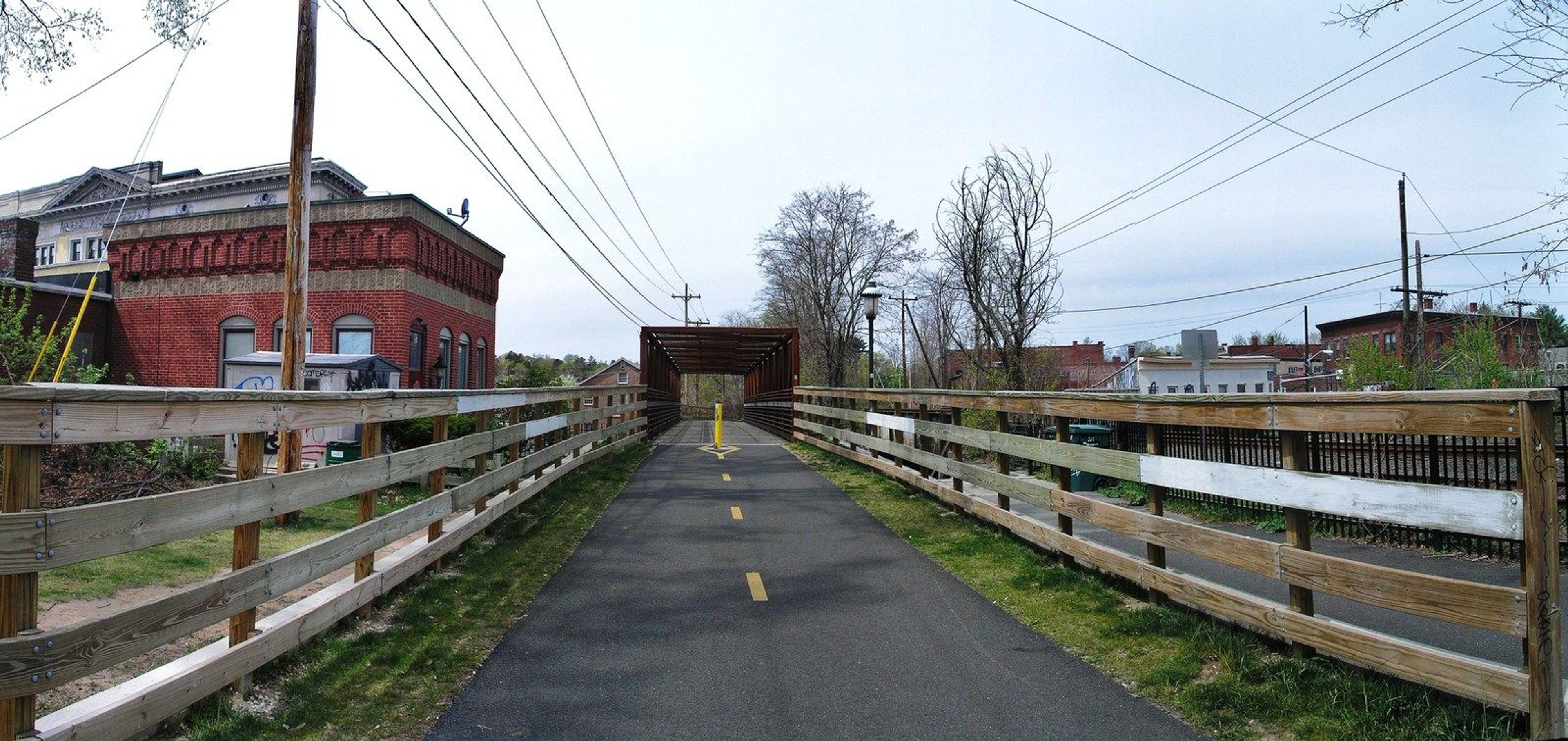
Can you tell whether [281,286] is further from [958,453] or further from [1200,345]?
[1200,345]

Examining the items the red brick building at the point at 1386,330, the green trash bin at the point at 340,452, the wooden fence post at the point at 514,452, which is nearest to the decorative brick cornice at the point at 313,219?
the green trash bin at the point at 340,452

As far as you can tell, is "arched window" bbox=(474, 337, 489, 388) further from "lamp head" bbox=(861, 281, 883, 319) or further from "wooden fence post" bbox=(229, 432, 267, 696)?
"wooden fence post" bbox=(229, 432, 267, 696)

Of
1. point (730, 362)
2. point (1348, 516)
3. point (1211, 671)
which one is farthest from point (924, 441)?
point (730, 362)

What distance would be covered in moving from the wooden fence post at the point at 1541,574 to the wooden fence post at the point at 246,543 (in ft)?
16.6

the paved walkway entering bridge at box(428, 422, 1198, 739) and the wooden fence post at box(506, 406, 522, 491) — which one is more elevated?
the wooden fence post at box(506, 406, 522, 491)

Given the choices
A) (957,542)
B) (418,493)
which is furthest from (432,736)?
(418,493)

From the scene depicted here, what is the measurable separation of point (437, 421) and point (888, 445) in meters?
7.00

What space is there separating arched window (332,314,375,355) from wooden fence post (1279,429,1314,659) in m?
21.4

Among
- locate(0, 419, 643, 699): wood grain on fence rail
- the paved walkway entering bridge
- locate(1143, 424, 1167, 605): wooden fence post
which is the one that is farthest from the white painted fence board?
locate(0, 419, 643, 699): wood grain on fence rail

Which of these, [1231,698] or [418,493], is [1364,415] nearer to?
[1231,698]

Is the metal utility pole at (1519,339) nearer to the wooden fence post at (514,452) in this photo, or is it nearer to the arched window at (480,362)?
the wooden fence post at (514,452)

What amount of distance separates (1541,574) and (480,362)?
28.0m

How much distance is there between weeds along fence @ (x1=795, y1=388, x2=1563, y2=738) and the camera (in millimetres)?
3193

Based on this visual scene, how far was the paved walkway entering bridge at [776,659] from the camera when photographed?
405 cm
